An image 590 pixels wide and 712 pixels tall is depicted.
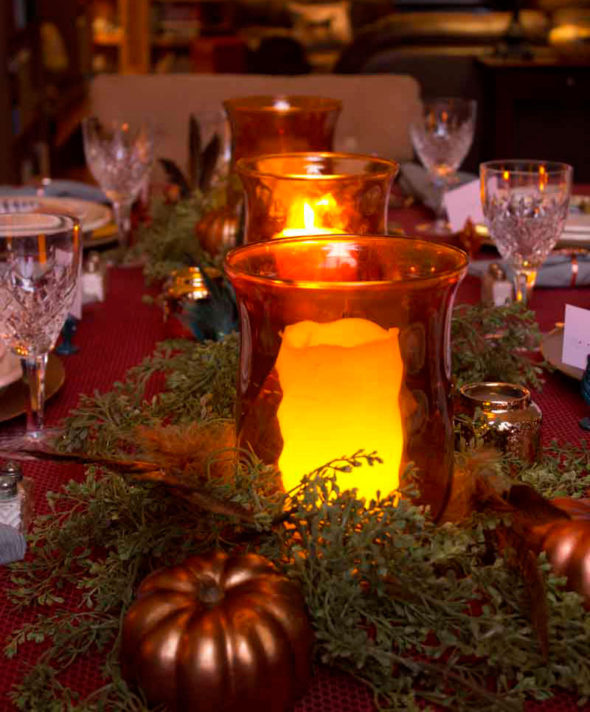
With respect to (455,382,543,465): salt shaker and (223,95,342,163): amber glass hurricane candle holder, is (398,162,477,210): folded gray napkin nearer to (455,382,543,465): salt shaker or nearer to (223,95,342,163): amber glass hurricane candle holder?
(223,95,342,163): amber glass hurricane candle holder

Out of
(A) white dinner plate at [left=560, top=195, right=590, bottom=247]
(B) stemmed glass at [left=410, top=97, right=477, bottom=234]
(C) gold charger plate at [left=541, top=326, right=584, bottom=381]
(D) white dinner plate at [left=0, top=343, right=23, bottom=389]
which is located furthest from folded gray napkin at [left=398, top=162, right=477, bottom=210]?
(D) white dinner plate at [left=0, top=343, right=23, bottom=389]

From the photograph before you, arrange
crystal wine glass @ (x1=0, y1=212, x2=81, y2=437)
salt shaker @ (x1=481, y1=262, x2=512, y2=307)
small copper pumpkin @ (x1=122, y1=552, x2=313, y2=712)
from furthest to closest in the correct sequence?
salt shaker @ (x1=481, y1=262, x2=512, y2=307), crystal wine glass @ (x1=0, y1=212, x2=81, y2=437), small copper pumpkin @ (x1=122, y1=552, x2=313, y2=712)

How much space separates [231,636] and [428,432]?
15 cm

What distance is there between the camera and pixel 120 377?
0.91 m

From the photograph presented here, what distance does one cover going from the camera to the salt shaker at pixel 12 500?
1.91 ft

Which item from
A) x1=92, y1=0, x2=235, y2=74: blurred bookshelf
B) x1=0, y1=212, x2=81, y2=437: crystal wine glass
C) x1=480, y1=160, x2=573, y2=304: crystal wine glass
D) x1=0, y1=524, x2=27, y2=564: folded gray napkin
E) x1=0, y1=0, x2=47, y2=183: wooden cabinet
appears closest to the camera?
x1=0, y1=524, x2=27, y2=564: folded gray napkin

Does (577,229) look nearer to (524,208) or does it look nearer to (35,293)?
(524,208)

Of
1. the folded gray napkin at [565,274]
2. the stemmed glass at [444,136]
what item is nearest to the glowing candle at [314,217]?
the folded gray napkin at [565,274]

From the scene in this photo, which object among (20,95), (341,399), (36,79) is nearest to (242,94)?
(341,399)

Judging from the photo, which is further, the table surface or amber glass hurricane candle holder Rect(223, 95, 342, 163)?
amber glass hurricane candle holder Rect(223, 95, 342, 163)

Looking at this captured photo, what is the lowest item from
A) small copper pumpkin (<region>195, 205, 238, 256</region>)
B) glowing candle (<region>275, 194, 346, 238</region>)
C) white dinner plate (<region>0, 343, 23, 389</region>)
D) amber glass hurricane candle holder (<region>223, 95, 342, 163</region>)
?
white dinner plate (<region>0, 343, 23, 389</region>)

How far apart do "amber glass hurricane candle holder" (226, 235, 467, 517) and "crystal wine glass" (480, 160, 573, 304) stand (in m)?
0.50

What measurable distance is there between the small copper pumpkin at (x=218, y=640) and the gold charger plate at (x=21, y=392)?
0.37 meters

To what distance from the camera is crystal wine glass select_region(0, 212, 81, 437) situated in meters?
0.75
